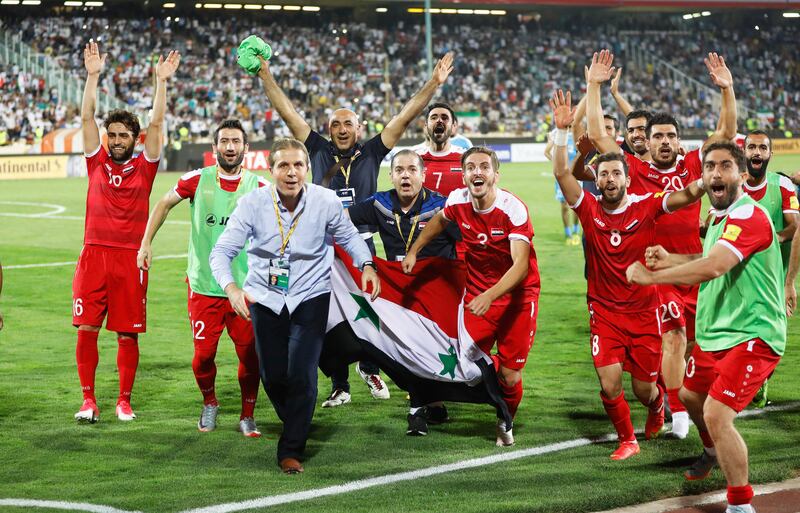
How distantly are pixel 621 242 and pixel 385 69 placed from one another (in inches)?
1813

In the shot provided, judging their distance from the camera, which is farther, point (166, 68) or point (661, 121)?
point (166, 68)

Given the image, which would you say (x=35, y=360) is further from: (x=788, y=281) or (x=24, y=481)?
(x=788, y=281)

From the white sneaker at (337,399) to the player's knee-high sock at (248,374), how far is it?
3.12 ft

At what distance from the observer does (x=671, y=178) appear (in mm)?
7980

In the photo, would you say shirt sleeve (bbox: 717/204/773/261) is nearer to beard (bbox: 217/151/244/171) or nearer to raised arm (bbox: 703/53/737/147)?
raised arm (bbox: 703/53/737/147)

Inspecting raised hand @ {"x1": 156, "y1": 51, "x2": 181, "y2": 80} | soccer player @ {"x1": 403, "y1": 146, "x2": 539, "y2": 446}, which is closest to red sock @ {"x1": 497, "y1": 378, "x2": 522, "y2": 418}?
soccer player @ {"x1": 403, "y1": 146, "x2": 539, "y2": 446}

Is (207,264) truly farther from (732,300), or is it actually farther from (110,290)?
(732,300)

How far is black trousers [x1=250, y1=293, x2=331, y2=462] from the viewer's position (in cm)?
666

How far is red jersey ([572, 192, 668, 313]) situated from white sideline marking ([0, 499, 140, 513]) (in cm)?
328

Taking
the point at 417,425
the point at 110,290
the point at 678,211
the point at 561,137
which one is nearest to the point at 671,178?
the point at 678,211

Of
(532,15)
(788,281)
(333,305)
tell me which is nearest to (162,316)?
(333,305)

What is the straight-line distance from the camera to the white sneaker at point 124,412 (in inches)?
318

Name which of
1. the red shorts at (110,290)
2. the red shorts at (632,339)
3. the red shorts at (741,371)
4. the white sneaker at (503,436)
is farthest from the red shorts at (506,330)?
the red shorts at (110,290)

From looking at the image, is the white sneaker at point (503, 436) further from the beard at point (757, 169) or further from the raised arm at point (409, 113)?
the beard at point (757, 169)
